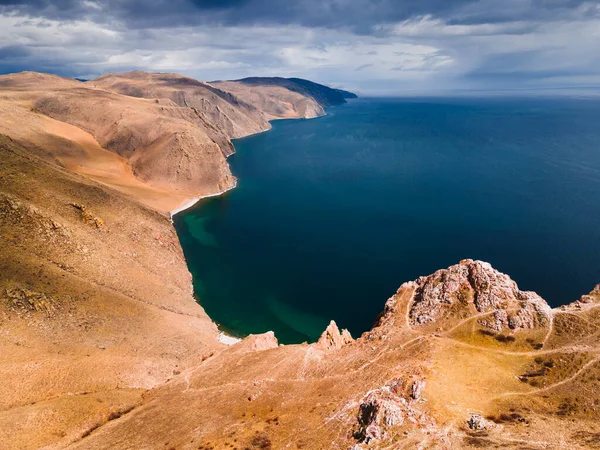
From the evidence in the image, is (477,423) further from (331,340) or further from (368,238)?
(368,238)

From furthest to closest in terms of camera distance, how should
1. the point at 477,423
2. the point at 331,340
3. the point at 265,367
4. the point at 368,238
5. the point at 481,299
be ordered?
the point at 368,238 < the point at 331,340 < the point at 481,299 < the point at 265,367 < the point at 477,423

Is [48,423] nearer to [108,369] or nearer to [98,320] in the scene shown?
[108,369]

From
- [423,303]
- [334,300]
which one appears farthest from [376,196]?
[423,303]

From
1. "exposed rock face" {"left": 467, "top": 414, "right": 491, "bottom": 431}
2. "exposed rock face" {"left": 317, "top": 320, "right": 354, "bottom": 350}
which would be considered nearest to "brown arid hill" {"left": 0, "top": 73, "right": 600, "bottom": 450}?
"exposed rock face" {"left": 467, "top": 414, "right": 491, "bottom": 431}

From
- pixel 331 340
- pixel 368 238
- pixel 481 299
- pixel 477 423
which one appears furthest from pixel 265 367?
pixel 368 238

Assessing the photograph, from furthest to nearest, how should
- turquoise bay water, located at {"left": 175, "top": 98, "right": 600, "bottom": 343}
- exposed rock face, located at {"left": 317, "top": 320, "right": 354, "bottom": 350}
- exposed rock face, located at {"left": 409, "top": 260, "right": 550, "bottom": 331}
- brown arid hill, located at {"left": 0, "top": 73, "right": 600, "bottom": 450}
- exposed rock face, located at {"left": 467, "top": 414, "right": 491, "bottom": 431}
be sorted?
turquoise bay water, located at {"left": 175, "top": 98, "right": 600, "bottom": 343} < exposed rock face, located at {"left": 317, "top": 320, "right": 354, "bottom": 350} < exposed rock face, located at {"left": 409, "top": 260, "right": 550, "bottom": 331} < brown arid hill, located at {"left": 0, "top": 73, "right": 600, "bottom": 450} < exposed rock face, located at {"left": 467, "top": 414, "right": 491, "bottom": 431}

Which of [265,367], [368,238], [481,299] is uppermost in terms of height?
[481,299]

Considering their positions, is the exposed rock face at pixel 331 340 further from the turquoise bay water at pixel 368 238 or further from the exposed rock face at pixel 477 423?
the exposed rock face at pixel 477 423

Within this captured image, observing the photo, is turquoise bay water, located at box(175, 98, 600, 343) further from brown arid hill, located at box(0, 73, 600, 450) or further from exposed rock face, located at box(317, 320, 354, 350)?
brown arid hill, located at box(0, 73, 600, 450)
